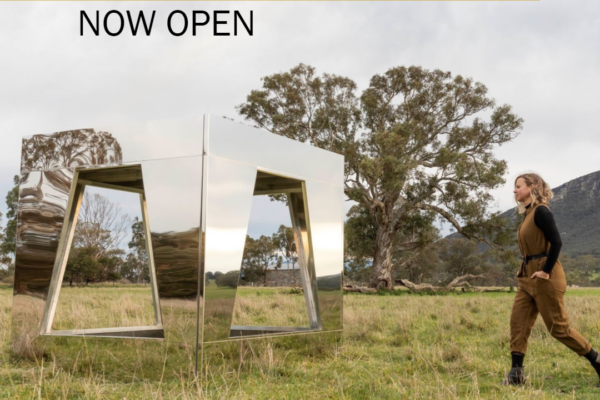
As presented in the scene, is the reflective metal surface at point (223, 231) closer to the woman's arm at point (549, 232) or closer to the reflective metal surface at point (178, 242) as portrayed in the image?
the reflective metal surface at point (178, 242)

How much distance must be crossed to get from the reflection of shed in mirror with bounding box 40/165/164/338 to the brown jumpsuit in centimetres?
351

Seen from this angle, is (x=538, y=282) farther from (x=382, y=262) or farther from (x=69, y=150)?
(x=382, y=262)

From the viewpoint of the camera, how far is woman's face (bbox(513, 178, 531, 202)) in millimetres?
5543

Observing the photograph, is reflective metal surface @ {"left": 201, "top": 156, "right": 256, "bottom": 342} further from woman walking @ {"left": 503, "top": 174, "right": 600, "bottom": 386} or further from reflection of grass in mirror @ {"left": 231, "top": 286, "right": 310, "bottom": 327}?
reflection of grass in mirror @ {"left": 231, "top": 286, "right": 310, "bottom": 327}

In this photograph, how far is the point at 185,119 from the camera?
5160 mm

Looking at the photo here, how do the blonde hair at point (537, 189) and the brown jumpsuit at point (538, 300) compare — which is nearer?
the brown jumpsuit at point (538, 300)

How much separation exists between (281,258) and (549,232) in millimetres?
4674

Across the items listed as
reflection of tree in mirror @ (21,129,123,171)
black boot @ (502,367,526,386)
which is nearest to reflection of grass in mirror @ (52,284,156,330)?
reflection of tree in mirror @ (21,129,123,171)

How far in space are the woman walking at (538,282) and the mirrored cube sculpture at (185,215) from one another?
2112 millimetres

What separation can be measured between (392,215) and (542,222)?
2284cm

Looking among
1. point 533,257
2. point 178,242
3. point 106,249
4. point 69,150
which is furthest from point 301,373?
point 106,249

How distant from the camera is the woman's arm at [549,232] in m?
5.16

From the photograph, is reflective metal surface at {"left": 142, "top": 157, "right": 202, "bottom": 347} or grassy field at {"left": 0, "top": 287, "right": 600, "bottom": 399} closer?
grassy field at {"left": 0, "top": 287, "right": 600, "bottom": 399}

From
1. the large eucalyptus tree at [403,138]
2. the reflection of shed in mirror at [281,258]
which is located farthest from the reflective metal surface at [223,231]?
the large eucalyptus tree at [403,138]
